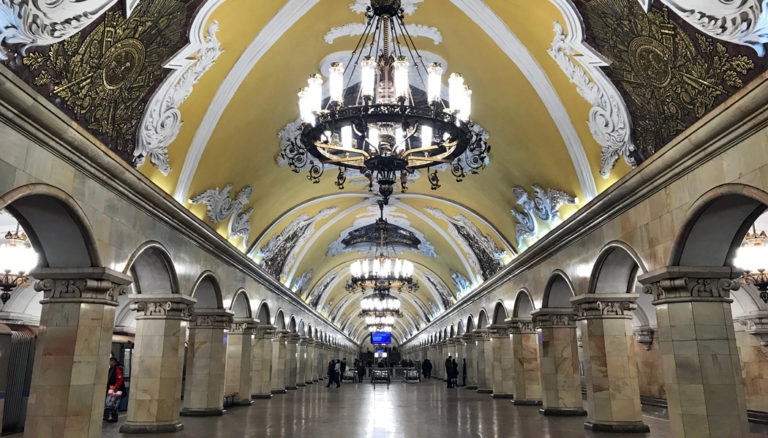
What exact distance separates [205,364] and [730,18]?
11142mm

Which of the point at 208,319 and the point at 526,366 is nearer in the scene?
the point at 208,319

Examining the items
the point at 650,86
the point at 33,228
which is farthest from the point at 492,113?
the point at 33,228

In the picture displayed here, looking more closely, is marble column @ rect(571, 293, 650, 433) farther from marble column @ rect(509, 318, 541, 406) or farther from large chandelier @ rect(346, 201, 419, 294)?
large chandelier @ rect(346, 201, 419, 294)

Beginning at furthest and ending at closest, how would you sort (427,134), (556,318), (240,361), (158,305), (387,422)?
(240,361) < (556,318) < (387,422) < (158,305) < (427,134)

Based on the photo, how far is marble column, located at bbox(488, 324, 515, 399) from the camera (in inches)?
650

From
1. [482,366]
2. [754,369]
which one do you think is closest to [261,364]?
[482,366]

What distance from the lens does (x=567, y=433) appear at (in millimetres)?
9242

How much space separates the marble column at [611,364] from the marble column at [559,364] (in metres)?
2.22

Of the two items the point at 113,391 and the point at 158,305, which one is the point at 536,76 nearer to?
the point at 158,305

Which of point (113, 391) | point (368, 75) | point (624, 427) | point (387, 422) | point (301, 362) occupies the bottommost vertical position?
point (387, 422)

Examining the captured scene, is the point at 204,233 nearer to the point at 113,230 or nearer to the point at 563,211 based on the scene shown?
the point at 113,230

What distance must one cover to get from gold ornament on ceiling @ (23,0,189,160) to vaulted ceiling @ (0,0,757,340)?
0.08 ft

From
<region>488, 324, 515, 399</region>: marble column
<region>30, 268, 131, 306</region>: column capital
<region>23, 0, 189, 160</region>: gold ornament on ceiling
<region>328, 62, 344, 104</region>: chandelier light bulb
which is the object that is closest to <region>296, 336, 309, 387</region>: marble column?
<region>488, 324, 515, 399</region>: marble column

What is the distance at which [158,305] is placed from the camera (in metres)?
9.44
